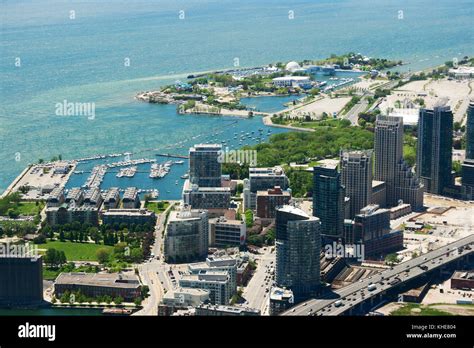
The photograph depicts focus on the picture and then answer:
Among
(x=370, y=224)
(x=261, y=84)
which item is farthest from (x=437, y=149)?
(x=261, y=84)

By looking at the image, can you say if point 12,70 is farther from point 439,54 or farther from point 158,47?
point 439,54

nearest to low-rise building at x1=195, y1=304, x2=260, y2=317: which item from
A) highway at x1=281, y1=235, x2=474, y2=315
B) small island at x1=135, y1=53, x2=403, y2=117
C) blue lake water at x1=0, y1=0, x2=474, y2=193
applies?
highway at x1=281, y1=235, x2=474, y2=315

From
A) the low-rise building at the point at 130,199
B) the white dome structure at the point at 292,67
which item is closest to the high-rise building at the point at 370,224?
the low-rise building at the point at 130,199

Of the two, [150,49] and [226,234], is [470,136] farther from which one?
[150,49]

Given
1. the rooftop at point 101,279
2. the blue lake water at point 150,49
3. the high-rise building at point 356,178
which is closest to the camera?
the rooftop at point 101,279

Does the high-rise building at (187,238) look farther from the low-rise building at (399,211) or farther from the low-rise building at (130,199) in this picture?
the low-rise building at (399,211)

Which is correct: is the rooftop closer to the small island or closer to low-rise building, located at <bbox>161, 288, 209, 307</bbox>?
low-rise building, located at <bbox>161, 288, 209, 307</bbox>
